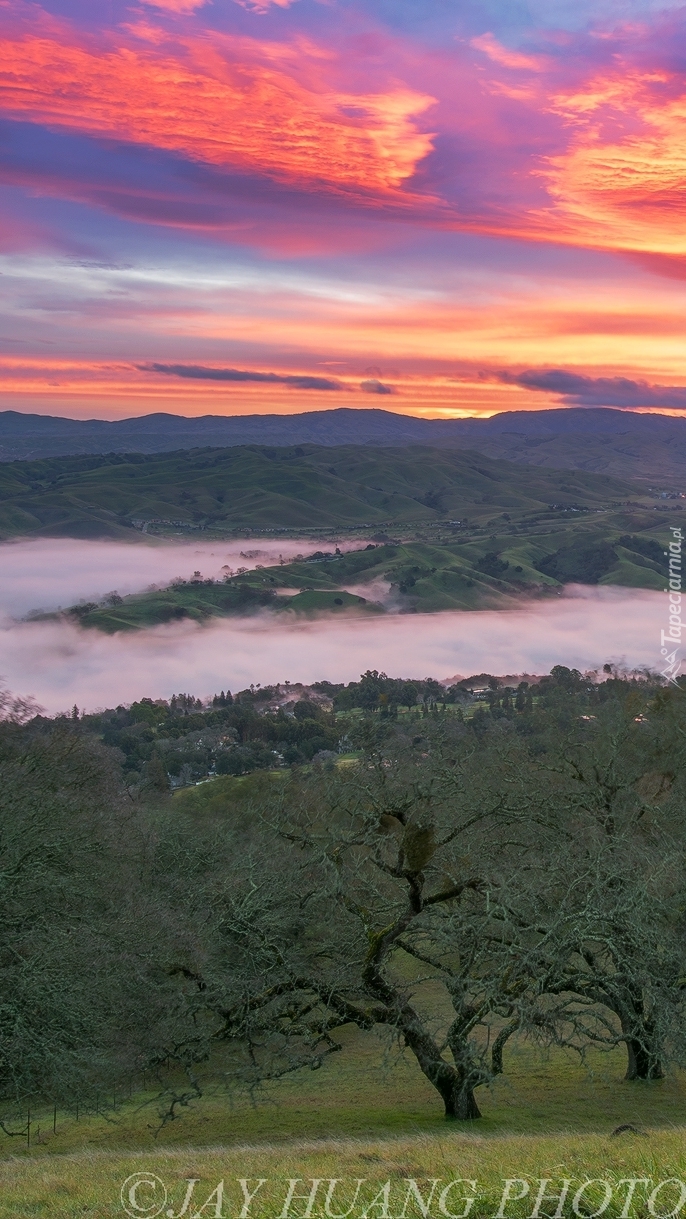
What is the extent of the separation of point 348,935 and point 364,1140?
627cm

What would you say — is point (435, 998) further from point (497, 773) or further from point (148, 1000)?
point (148, 1000)

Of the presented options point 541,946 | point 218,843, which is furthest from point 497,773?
point 541,946

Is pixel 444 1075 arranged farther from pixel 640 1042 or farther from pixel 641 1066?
pixel 641 1066

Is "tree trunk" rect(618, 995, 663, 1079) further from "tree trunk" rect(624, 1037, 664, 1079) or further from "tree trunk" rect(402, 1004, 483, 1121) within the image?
"tree trunk" rect(402, 1004, 483, 1121)

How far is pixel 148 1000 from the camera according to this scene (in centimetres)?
2339

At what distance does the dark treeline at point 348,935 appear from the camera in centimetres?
1783

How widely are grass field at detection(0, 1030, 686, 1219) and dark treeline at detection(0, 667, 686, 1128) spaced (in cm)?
102

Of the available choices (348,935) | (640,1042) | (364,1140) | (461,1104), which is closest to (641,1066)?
(640,1042)

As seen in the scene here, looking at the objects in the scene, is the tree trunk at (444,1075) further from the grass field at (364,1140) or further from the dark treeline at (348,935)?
the grass field at (364,1140)

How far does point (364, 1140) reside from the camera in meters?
15.8

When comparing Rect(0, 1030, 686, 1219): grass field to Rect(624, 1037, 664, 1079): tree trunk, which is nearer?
Rect(0, 1030, 686, 1219): grass field

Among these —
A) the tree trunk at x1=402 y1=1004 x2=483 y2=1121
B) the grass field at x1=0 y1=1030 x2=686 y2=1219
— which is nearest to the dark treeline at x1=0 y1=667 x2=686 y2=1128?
the tree trunk at x1=402 y1=1004 x2=483 y2=1121

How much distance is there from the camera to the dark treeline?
58.5ft

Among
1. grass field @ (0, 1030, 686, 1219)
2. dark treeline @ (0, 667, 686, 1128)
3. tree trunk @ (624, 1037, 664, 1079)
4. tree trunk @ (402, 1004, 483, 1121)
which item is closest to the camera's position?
grass field @ (0, 1030, 686, 1219)
